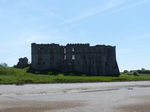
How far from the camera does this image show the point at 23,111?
14758mm

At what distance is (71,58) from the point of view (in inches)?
3371

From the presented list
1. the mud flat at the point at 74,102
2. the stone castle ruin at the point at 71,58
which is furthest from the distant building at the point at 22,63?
the mud flat at the point at 74,102

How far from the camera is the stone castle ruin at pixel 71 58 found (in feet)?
276

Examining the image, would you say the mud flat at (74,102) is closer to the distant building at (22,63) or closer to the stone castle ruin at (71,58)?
the stone castle ruin at (71,58)

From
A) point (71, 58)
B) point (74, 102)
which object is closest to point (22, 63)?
point (71, 58)

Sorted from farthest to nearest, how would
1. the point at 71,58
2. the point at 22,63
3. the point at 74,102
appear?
the point at 22,63 → the point at 71,58 → the point at 74,102

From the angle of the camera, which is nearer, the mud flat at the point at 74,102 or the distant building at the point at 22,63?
the mud flat at the point at 74,102

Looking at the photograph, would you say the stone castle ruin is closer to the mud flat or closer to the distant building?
Answer: the distant building

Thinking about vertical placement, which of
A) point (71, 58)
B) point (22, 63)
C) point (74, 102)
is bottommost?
point (74, 102)

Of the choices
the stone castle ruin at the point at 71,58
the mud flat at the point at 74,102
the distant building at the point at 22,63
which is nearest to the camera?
the mud flat at the point at 74,102

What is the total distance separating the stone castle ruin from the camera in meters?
84.2

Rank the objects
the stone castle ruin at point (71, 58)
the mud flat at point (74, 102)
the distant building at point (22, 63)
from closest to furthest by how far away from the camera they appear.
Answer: the mud flat at point (74, 102) → the stone castle ruin at point (71, 58) → the distant building at point (22, 63)

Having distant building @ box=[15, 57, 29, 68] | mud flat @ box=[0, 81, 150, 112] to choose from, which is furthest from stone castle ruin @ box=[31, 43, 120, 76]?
mud flat @ box=[0, 81, 150, 112]

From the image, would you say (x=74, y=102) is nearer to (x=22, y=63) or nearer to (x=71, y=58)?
(x=71, y=58)
